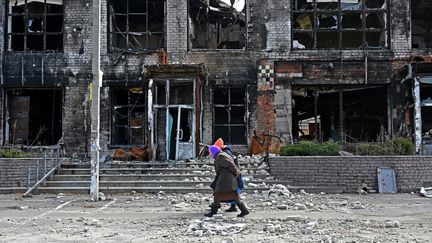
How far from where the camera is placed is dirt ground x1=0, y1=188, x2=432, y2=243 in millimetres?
7754

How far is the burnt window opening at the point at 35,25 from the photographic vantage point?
20.9 metres

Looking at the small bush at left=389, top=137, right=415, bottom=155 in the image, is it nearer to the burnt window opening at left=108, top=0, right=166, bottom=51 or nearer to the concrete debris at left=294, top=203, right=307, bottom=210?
the concrete debris at left=294, top=203, right=307, bottom=210

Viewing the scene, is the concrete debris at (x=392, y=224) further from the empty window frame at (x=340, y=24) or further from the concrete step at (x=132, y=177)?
the empty window frame at (x=340, y=24)

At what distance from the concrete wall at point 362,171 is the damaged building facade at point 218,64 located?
507 centimetres

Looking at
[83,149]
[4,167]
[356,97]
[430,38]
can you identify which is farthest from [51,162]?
[430,38]

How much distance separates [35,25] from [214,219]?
15522 millimetres

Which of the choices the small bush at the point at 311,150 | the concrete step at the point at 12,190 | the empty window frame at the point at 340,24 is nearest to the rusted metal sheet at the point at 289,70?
the empty window frame at the point at 340,24

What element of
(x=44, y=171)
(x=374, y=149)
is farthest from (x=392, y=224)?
(x=44, y=171)

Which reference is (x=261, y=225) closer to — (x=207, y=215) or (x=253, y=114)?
(x=207, y=215)

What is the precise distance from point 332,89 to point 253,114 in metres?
3.53

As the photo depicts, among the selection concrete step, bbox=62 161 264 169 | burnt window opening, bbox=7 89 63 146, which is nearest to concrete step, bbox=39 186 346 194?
concrete step, bbox=62 161 264 169

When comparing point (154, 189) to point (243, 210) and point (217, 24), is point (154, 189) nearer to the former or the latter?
point (243, 210)

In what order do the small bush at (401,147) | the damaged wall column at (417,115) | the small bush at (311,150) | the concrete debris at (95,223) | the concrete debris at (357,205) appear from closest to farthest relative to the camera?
1. the concrete debris at (95,223)
2. the concrete debris at (357,205)
3. the small bush at (311,150)
4. the small bush at (401,147)
5. the damaged wall column at (417,115)

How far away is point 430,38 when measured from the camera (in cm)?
2223
